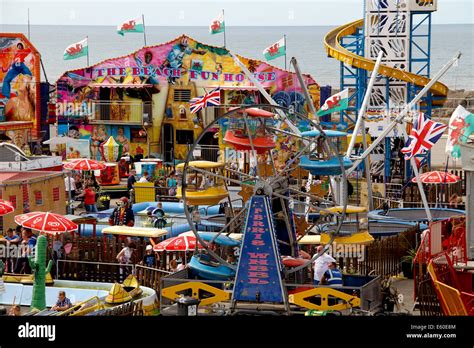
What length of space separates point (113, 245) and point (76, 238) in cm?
109

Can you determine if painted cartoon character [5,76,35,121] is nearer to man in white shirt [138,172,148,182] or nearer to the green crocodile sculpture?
man in white shirt [138,172,148,182]

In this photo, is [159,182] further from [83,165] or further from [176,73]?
[176,73]

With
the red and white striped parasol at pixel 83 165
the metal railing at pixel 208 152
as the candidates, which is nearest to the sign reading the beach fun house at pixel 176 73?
the metal railing at pixel 208 152

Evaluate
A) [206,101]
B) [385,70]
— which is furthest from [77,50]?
[385,70]

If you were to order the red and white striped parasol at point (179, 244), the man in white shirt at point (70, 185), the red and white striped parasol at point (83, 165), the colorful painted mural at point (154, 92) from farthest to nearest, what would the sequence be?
the colorful painted mural at point (154, 92) → the man in white shirt at point (70, 185) → the red and white striped parasol at point (83, 165) → the red and white striped parasol at point (179, 244)

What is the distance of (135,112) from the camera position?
143 feet

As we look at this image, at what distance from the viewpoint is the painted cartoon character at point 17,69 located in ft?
149

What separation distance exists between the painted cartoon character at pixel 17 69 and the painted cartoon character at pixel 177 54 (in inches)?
237

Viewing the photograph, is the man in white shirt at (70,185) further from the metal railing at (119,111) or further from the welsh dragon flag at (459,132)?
the welsh dragon flag at (459,132)

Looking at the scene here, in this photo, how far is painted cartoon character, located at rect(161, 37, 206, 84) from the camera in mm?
43156

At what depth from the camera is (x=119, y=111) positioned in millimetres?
43875

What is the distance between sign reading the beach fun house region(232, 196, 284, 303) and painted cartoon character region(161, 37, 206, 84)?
27392mm

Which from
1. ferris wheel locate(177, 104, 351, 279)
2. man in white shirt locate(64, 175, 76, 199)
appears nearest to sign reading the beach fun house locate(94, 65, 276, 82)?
man in white shirt locate(64, 175, 76, 199)

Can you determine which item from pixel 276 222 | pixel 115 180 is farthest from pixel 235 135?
pixel 115 180
